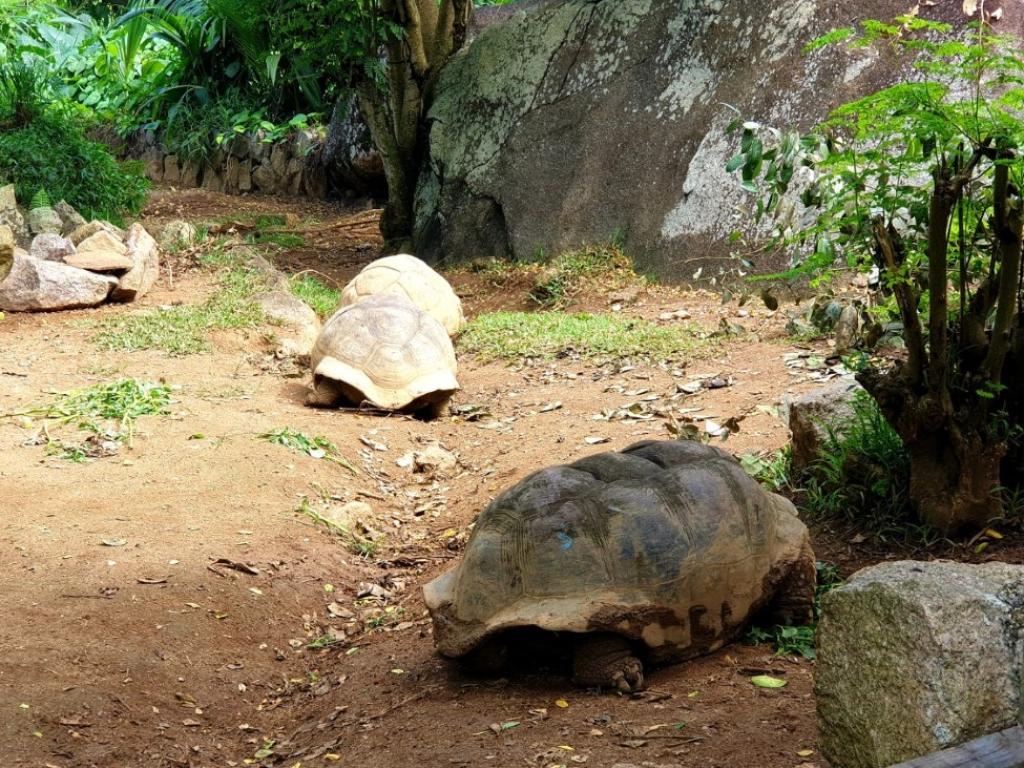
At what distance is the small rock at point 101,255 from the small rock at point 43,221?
1.67 ft

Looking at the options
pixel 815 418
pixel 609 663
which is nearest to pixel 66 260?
pixel 815 418

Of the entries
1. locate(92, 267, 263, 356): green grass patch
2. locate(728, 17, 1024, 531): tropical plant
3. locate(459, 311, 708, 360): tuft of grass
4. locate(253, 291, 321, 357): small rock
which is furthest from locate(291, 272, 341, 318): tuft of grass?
locate(728, 17, 1024, 531): tropical plant

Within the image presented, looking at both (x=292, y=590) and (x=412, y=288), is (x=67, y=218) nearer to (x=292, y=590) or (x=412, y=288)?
(x=412, y=288)

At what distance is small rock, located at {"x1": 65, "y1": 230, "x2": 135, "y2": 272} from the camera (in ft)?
29.7

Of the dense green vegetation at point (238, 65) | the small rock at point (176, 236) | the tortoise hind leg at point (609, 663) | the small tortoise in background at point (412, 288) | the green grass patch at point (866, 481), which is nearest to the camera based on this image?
the tortoise hind leg at point (609, 663)

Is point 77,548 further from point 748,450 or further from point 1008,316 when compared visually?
point 1008,316

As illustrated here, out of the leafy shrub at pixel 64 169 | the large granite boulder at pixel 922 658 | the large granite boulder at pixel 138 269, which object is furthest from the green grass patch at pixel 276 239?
the large granite boulder at pixel 922 658

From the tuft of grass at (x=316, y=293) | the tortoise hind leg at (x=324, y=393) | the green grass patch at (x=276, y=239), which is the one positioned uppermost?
the green grass patch at (x=276, y=239)

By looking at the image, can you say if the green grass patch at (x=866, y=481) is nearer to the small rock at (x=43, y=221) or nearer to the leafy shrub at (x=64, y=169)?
the small rock at (x=43, y=221)

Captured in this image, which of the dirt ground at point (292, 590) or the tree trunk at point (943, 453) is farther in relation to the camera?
the tree trunk at point (943, 453)

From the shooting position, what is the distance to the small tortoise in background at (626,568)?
137 inches

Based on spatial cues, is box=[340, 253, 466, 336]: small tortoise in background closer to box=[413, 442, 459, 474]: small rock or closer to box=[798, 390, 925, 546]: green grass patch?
box=[413, 442, 459, 474]: small rock

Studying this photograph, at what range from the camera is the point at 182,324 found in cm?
835

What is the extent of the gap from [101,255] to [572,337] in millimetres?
3873
